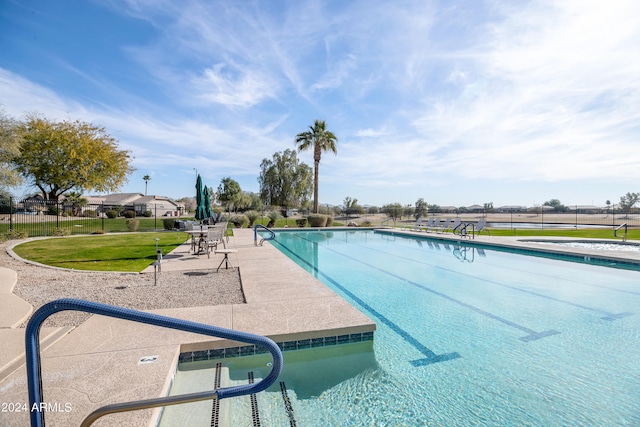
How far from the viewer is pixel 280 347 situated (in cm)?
345

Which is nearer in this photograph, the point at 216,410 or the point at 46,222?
the point at 216,410

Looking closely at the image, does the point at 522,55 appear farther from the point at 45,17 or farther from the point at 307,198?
the point at 307,198

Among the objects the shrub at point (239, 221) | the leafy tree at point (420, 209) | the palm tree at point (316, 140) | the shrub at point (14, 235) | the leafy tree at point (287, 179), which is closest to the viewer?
the shrub at point (14, 235)

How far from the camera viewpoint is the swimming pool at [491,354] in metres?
2.55

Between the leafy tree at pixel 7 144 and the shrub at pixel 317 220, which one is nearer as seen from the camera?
the leafy tree at pixel 7 144

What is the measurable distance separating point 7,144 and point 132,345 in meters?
15.9

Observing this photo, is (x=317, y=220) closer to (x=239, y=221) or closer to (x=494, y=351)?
(x=239, y=221)

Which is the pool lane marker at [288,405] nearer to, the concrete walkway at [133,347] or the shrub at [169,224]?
the concrete walkway at [133,347]

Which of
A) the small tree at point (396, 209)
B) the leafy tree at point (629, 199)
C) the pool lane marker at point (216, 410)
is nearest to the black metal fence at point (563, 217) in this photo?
the small tree at point (396, 209)

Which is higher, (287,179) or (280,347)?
(287,179)

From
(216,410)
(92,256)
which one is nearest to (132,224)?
(92,256)

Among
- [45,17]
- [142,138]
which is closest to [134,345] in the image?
[45,17]

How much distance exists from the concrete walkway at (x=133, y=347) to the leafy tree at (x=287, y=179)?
38.5m

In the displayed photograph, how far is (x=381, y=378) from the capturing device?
3.05 meters
